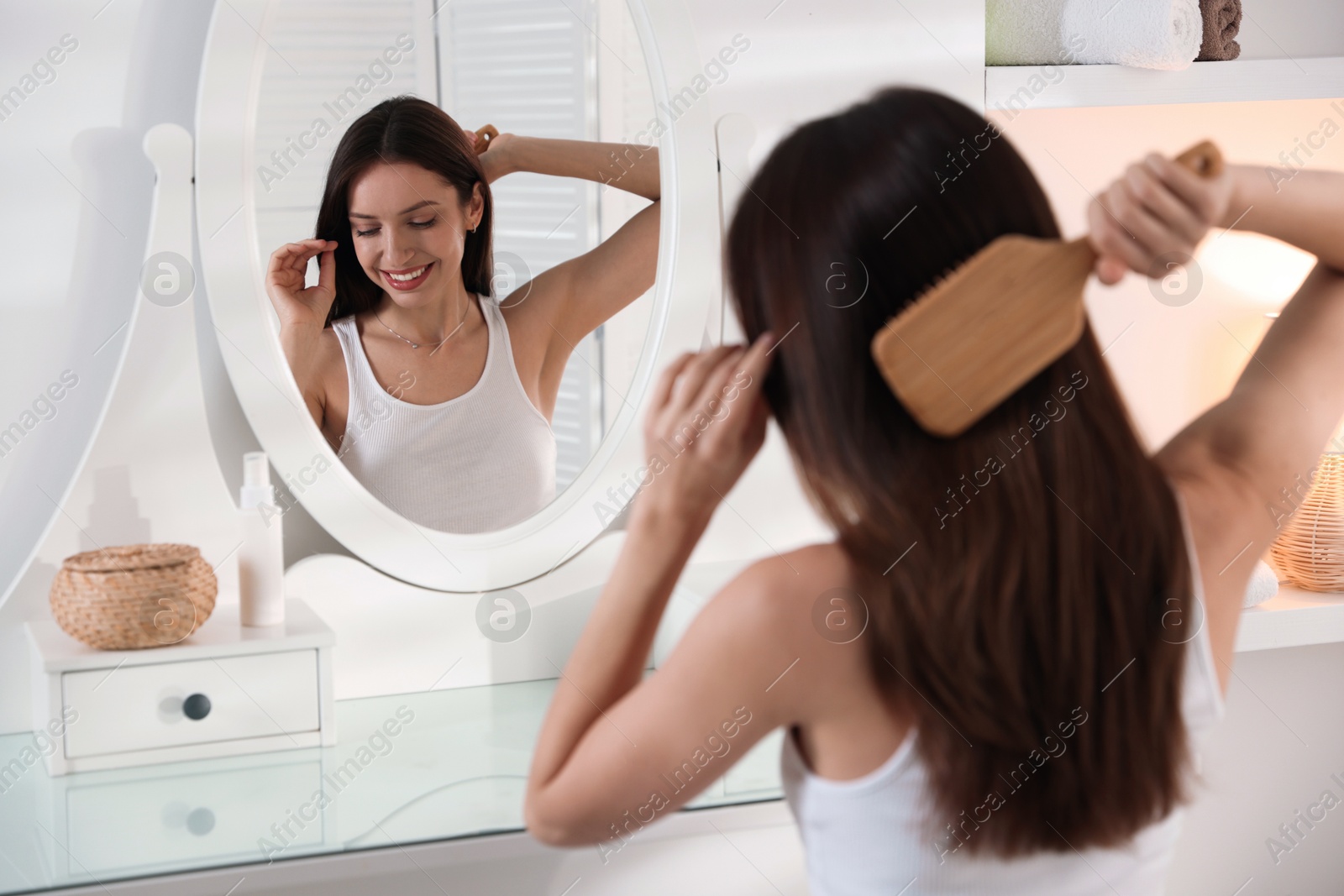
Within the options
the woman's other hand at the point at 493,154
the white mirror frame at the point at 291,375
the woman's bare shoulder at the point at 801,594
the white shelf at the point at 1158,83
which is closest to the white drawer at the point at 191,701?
the white mirror frame at the point at 291,375

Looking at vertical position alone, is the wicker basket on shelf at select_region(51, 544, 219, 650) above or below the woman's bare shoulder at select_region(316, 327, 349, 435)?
below

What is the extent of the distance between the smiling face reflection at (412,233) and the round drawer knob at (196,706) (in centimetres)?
33

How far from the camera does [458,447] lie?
944 mm

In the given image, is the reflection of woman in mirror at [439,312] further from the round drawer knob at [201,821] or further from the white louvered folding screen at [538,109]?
the round drawer knob at [201,821]

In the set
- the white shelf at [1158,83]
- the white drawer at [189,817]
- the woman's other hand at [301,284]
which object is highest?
the white shelf at [1158,83]

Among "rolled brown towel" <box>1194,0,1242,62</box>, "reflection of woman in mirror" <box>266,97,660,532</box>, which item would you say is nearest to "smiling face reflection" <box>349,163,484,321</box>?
"reflection of woman in mirror" <box>266,97,660,532</box>

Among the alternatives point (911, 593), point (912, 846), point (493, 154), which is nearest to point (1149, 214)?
point (911, 593)

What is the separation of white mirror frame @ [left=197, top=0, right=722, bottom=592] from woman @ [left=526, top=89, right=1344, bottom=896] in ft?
1.54

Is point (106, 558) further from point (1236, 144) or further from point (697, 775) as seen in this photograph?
point (1236, 144)

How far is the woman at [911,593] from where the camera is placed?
0.45 m

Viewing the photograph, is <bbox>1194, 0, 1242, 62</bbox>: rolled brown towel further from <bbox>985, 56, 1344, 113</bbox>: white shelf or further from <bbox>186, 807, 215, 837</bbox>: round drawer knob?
<bbox>186, 807, 215, 837</bbox>: round drawer knob

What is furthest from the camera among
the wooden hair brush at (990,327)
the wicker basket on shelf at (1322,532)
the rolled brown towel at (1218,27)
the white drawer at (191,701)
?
the wicker basket on shelf at (1322,532)

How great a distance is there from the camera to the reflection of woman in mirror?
893 millimetres

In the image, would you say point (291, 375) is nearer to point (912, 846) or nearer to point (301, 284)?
point (301, 284)
